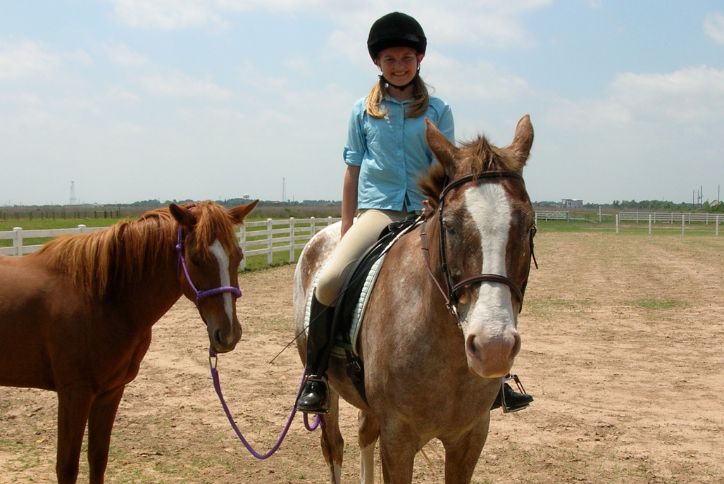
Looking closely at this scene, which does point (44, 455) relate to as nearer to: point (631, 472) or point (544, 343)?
point (631, 472)

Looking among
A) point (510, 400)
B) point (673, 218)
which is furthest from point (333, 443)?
point (673, 218)

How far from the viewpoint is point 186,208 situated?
3.99m

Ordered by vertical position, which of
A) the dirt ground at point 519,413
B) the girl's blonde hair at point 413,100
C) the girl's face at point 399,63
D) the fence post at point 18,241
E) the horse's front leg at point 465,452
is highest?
the girl's face at point 399,63

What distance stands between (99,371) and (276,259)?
16857 mm

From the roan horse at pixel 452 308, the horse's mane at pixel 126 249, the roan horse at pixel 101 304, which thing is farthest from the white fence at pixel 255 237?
the roan horse at pixel 452 308

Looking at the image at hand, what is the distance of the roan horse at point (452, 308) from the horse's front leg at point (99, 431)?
1.53 metres

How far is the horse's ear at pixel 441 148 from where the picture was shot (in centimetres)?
259

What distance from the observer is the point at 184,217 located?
3.86m

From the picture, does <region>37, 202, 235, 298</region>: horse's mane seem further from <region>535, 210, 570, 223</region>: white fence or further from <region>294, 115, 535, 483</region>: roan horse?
<region>535, 210, 570, 223</region>: white fence

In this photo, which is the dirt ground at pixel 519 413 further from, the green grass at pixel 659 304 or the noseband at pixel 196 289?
the noseband at pixel 196 289

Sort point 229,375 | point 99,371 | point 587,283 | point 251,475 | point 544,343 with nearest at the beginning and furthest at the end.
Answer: point 99,371 < point 251,475 < point 229,375 < point 544,343 < point 587,283

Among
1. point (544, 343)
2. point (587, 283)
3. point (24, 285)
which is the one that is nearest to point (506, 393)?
point (24, 285)

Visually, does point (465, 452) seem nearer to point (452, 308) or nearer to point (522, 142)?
point (452, 308)

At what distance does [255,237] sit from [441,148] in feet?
69.4
